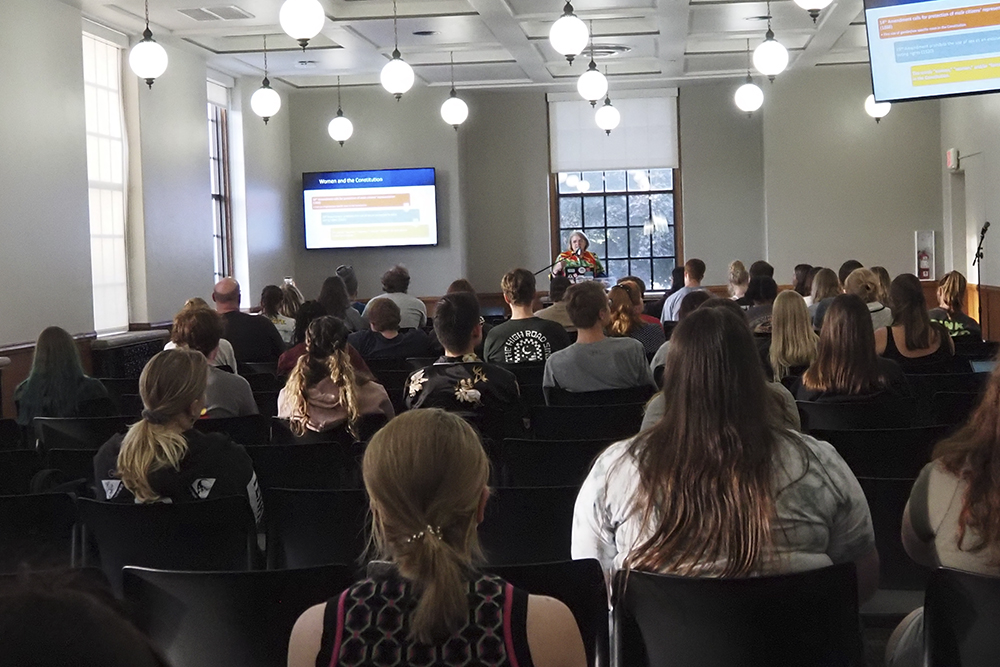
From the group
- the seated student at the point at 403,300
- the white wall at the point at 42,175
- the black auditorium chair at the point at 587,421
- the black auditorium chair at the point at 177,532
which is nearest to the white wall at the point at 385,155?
the white wall at the point at 42,175

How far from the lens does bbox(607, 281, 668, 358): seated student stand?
6.41 m

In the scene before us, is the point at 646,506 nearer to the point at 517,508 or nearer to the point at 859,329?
the point at 517,508

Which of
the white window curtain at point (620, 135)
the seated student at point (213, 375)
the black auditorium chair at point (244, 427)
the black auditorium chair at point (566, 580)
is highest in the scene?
the white window curtain at point (620, 135)

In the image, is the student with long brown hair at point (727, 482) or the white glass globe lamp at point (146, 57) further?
the white glass globe lamp at point (146, 57)

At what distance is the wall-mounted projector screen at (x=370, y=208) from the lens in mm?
14070

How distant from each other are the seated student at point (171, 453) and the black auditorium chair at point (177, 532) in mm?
176

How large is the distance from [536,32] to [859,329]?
767cm

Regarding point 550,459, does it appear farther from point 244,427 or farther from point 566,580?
point 566,580

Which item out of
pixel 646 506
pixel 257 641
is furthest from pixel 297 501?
pixel 646 506

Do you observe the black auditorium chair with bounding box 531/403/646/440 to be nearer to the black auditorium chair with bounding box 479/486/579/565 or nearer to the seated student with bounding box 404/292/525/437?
the seated student with bounding box 404/292/525/437

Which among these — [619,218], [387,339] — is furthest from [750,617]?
[619,218]

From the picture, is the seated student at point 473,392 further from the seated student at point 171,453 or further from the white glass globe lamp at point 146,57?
the white glass globe lamp at point 146,57

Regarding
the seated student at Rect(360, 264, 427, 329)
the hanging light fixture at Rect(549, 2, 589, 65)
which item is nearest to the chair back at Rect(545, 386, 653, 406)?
the hanging light fixture at Rect(549, 2, 589, 65)

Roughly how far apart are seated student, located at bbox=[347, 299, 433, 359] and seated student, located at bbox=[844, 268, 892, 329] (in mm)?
2609
